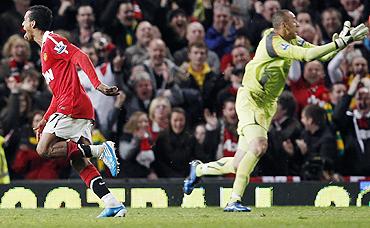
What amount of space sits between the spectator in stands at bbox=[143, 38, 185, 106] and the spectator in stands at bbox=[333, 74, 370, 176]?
2480mm

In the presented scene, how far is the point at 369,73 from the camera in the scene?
17625mm

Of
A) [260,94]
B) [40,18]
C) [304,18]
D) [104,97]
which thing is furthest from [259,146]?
[304,18]

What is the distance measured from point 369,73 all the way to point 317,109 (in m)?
1.67

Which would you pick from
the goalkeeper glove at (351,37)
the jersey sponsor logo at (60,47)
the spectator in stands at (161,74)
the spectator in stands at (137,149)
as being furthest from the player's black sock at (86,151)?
the spectator in stands at (161,74)

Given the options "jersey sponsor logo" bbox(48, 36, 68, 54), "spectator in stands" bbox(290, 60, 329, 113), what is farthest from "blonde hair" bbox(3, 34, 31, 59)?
"jersey sponsor logo" bbox(48, 36, 68, 54)

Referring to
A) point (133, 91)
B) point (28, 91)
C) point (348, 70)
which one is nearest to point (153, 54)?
point (133, 91)

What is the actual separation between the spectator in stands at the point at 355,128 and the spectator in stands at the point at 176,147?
2226 mm

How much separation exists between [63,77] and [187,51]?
248 inches

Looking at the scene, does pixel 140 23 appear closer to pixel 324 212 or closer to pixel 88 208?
pixel 88 208

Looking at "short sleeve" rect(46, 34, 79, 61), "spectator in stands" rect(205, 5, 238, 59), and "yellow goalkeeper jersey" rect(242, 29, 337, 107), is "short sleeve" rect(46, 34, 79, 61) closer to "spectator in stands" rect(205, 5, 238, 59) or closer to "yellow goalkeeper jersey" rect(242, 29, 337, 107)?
"yellow goalkeeper jersey" rect(242, 29, 337, 107)

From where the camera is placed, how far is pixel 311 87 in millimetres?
17219

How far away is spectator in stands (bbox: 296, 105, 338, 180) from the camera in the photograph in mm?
16219

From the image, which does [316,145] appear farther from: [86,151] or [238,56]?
[86,151]

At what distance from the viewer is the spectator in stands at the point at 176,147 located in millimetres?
16250
